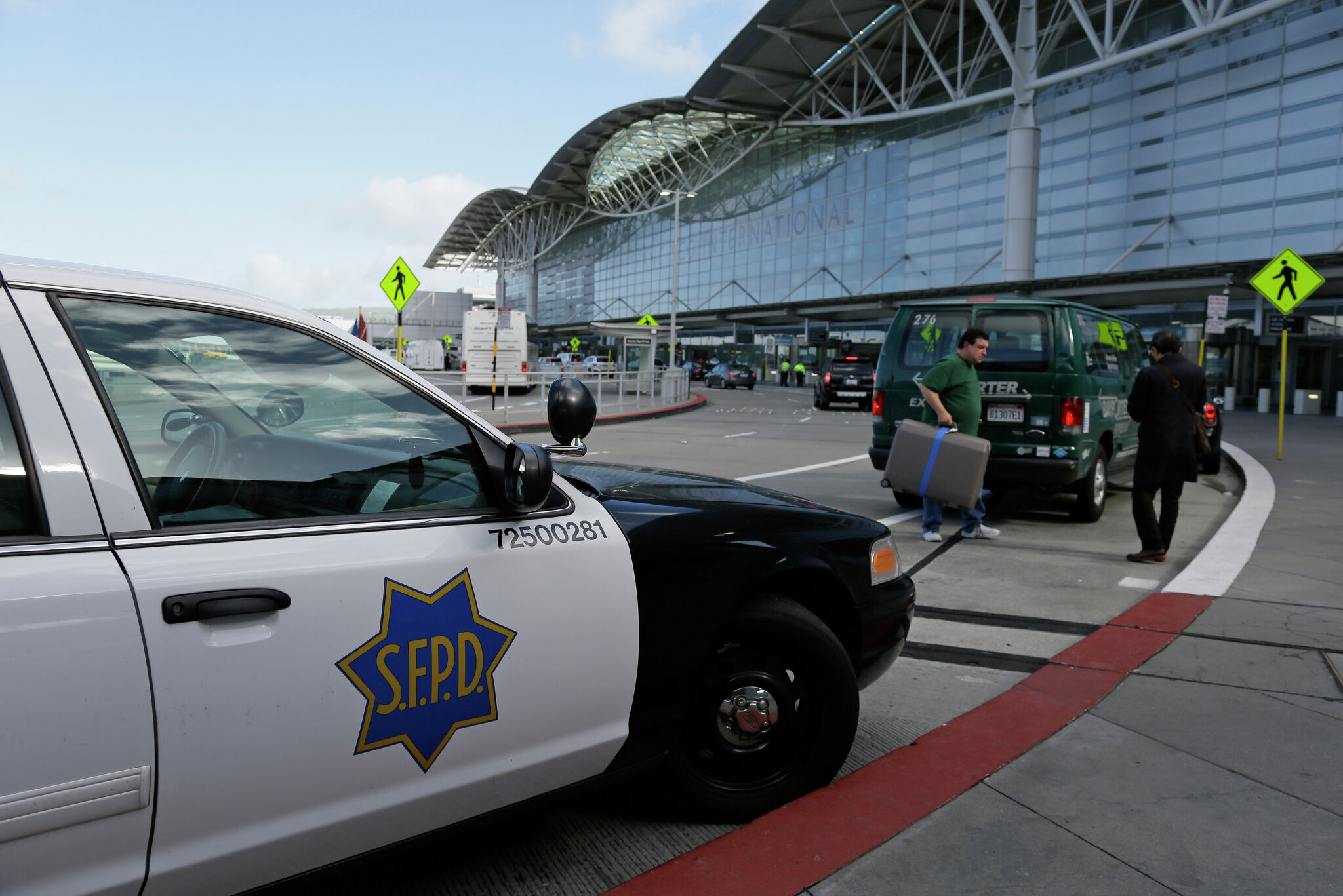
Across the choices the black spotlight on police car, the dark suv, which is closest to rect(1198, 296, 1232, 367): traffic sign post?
the dark suv

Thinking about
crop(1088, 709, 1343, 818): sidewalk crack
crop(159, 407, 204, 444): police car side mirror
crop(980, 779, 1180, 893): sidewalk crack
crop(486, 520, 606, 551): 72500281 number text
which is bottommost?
crop(980, 779, 1180, 893): sidewalk crack

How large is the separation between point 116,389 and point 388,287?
18974 mm

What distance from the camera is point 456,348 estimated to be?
77438 mm

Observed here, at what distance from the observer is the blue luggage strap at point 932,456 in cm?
748

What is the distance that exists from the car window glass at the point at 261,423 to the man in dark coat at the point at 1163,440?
5922 mm

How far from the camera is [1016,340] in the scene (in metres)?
8.55

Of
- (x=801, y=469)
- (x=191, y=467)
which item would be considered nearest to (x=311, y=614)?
(x=191, y=467)

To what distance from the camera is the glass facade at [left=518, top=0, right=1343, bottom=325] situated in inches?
1237

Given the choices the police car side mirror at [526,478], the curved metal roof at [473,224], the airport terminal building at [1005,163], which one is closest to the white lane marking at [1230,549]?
the police car side mirror at [526,478]

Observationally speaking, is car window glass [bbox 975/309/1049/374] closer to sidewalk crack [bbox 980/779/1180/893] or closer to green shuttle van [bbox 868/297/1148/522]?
green shuttle van [bbox 868/297/1148/522]

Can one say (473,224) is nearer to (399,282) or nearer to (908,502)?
(399,282)

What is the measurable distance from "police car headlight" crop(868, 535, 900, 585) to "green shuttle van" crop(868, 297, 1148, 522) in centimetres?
506

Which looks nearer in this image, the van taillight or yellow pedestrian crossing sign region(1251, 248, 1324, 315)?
the van taillight

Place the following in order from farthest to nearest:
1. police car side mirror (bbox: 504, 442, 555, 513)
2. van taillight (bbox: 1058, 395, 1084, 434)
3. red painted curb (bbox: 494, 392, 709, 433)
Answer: red painted curb (bbox: 494, 392, 709, 433) → van taillight (bbox: 1058, 395, 1084, 434) → police car side mirror (bbox: 504, 442, 555, 513)
